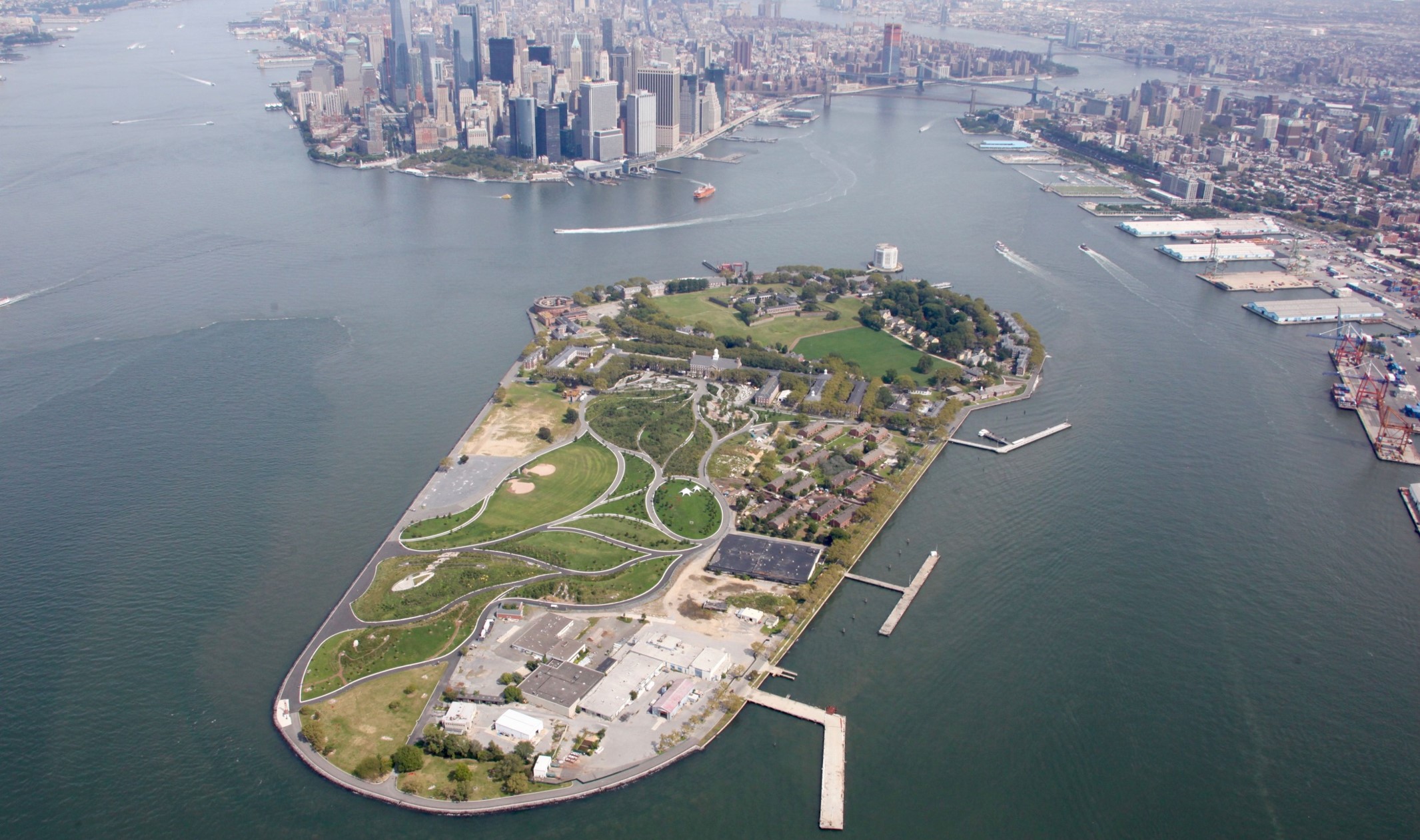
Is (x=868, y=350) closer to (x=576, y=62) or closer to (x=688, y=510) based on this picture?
(x=688, y=510)

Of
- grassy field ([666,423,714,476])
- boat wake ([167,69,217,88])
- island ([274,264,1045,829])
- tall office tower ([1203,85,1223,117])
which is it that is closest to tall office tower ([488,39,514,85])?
boat wake ([167,69,217,88])

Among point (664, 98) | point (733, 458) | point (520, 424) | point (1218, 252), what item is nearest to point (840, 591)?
point (733, 458)

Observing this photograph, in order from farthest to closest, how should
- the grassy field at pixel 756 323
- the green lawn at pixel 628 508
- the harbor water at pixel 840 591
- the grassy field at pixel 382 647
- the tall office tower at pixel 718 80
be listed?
the tall office tower at pixel 718 80, the grassy field at pixel 756 323, the green lawn at pixel 628 508, the grassy field at pixel 382 647, the harbor water at pixel 840 591

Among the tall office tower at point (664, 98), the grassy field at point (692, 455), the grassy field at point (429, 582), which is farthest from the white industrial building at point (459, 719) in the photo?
the tall office tower at point (664, 98)

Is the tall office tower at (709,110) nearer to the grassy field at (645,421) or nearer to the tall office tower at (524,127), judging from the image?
the tall office tower at (524,127)

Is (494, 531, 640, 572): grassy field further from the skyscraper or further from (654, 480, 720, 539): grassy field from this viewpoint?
the skyscraper

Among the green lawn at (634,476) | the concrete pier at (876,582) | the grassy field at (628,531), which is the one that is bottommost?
the concrete pier at (876,582)
